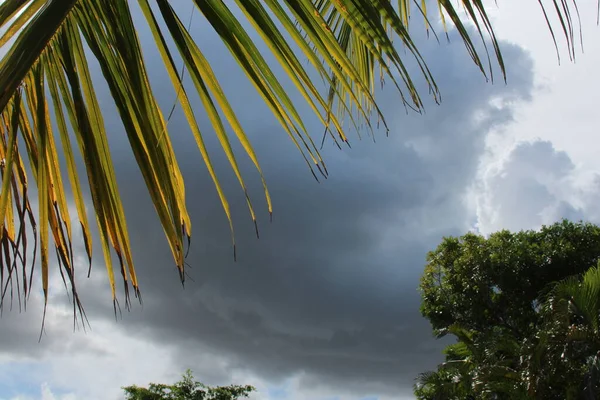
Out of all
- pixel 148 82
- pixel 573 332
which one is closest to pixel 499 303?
pixel 573 332

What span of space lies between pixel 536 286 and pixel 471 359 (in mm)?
3995

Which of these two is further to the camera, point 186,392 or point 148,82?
point 186,392

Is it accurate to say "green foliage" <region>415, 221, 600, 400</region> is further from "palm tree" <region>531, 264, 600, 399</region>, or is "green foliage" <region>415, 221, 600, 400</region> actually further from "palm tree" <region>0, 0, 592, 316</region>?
"palm tree" <region>0, 0, 592, 316</region>

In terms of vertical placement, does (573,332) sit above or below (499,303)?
below

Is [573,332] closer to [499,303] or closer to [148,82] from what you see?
[499,303]

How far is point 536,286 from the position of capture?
1616cm

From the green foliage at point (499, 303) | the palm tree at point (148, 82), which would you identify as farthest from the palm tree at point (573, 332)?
the palm tree at point (148, 82)

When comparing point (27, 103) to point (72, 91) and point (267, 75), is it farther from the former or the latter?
point (267, 75)

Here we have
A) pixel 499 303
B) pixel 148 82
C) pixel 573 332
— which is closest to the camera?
pixel 148 82

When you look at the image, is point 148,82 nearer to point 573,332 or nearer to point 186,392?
point 573,332

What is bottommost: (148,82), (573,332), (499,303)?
(148,82)

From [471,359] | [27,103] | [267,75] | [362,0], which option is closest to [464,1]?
[362,0]

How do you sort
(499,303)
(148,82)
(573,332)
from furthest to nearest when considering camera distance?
(499,303) → (573,332) → (148,82)

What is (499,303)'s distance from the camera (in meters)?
16.2
